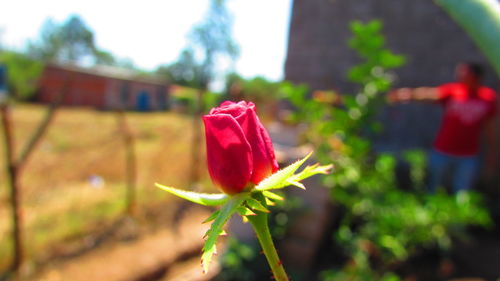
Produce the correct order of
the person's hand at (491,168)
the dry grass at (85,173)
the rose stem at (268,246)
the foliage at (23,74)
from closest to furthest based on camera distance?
the rose stem at (268,246)
the dry grass at (85,173)
the person's hand at (491,168)
the foliage at (23,74)

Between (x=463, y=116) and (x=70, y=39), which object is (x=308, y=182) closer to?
(x=463, y=116)

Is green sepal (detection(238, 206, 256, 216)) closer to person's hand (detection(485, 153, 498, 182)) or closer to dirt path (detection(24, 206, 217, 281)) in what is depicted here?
dirt path (detection(24, 206, 217, 281))

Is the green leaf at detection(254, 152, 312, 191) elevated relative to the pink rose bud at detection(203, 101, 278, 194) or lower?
lower

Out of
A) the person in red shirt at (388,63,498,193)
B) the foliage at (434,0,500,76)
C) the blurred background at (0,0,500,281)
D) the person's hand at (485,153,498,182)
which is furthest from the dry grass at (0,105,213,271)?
the person's hand at (485,153,498,182)

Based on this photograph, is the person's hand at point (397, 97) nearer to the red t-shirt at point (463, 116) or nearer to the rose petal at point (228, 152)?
the red t-shirt at point (463, 116)

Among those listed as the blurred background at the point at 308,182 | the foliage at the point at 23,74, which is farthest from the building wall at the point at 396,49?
the foliage at the point at 23,74

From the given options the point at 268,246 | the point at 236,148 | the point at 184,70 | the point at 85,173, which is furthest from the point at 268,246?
the point at 184,70
